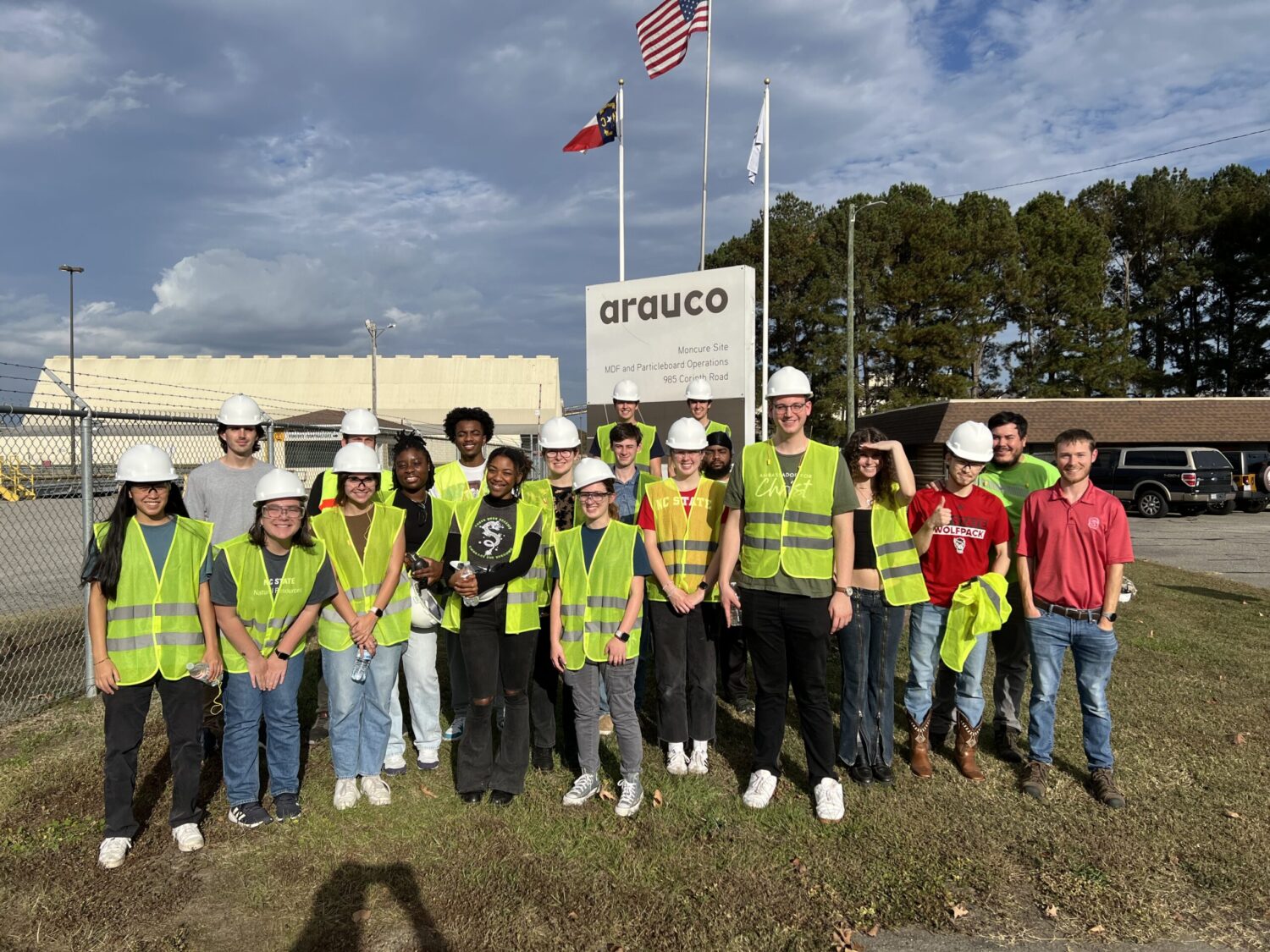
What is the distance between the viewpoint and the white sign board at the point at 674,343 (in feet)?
25.4

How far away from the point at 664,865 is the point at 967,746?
78.6 inches

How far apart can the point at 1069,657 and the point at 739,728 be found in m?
3.66

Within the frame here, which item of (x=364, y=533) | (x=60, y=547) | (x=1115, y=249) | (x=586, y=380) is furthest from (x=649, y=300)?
(x=1115, y=249)

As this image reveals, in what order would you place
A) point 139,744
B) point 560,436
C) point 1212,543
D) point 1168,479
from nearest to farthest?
point 139,744
point 560,436
point 1212,543
point 1168,479

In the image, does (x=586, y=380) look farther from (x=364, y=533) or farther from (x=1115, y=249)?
(x=1115, y=249)

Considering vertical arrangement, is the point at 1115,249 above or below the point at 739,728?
above

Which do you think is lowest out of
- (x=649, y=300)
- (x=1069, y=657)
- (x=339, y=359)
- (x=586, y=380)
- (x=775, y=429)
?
(x=1069, y=657)

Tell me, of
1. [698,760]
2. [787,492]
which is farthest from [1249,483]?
[787,492]

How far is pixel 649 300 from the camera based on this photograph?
8.31m

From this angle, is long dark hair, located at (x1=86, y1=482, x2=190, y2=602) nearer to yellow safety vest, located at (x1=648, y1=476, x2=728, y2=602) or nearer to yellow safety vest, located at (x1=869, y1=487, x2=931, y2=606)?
yellow safety vest, located at (x1=648, y1=476, x2=728, y2=602)

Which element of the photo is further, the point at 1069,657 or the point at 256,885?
the point at 1069,657

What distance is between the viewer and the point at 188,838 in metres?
3.75

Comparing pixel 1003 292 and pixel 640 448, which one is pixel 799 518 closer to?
pixel 640 448

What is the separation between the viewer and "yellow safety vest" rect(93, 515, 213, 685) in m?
3.62
